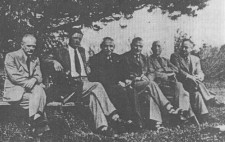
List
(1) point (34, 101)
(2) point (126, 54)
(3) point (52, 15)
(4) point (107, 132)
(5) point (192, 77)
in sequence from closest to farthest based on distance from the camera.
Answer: (1) point (34, 101) → (4) point (107, 132) → (3) point (52, 15) → (2) point (126, 54) → (5) point (192, 77)

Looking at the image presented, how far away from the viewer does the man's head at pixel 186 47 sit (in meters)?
5.54

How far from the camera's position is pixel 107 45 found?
5.28m

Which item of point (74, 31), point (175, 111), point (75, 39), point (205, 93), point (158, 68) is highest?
point (74, 31)

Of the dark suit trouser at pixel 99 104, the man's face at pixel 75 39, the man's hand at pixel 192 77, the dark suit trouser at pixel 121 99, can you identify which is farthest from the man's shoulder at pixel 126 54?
the man's hand at pixel 192 77

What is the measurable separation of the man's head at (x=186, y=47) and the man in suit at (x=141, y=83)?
2.07ft

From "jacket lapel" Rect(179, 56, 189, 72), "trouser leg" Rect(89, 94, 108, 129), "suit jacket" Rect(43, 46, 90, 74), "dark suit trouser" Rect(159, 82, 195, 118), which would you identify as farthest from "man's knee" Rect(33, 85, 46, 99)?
"jacket lapel" Rect(179, 56, 189, 72)

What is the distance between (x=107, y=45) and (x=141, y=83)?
710 mm

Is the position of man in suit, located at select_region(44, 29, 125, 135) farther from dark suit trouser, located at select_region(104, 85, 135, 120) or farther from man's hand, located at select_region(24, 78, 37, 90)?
man's hand, located at select_region(24, 78, 37, 90)

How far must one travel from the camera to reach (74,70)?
5.20 m

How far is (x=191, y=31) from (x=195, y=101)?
1.02 meters

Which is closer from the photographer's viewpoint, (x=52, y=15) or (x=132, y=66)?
(x=52, y=15)

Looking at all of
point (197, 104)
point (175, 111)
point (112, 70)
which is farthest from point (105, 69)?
point (197, 104)

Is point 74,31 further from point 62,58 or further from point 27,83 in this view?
point 27,83

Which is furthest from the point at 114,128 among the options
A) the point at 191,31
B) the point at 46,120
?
the point at 191,31
